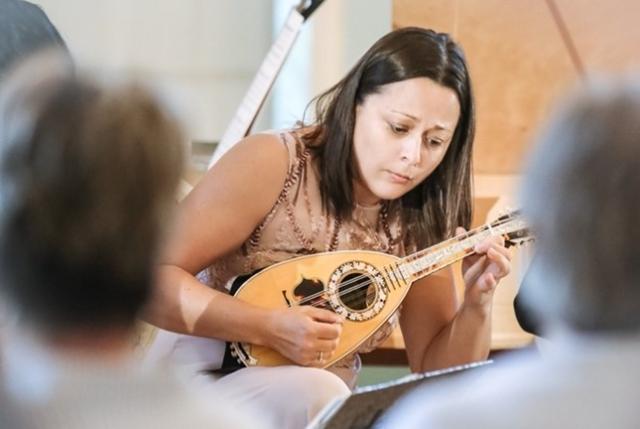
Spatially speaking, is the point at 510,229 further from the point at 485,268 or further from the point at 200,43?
A: the point at 200,43

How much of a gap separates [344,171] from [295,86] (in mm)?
943

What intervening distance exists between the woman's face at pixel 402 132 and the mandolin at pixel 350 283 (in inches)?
4.4

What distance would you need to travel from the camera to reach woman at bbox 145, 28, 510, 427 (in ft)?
5.24

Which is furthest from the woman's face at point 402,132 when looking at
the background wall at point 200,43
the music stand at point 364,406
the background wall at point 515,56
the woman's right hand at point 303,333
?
the background wall at point 200,43

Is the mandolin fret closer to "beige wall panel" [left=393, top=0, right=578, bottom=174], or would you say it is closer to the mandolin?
the mandolin

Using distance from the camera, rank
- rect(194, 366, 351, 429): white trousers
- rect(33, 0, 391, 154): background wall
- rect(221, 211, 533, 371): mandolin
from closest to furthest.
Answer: rect(194, 366, 351, 429): white trousers < rect(221, 211, 533, 371): mandolin < rect(33, 0, 391, 154): background wall

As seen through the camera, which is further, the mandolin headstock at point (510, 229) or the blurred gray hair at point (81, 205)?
the mandolin headstock at point (510, 229)

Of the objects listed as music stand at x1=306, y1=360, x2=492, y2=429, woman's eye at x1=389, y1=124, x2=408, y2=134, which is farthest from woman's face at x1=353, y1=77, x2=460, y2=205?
music stand at x1=306, y1=360, x2=492, y2=429

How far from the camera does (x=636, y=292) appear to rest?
80cm

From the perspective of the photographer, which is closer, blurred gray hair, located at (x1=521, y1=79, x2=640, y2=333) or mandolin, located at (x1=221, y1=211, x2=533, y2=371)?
blurred gray hair, located at (x1=521, y1=79, x2=640, y2=333)

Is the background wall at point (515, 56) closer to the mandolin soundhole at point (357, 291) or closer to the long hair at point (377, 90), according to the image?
the long hair at point (377, 90)

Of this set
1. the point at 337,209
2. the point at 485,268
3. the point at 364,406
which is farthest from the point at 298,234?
the point at 364,406

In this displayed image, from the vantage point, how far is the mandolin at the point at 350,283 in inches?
64.8

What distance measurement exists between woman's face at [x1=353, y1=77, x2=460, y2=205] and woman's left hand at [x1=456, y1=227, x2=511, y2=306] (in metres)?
0.13
